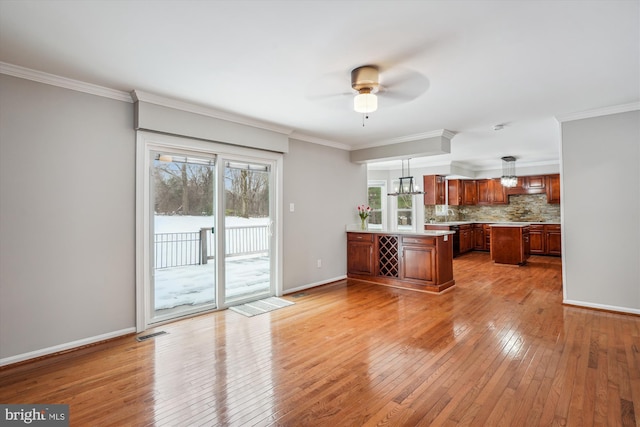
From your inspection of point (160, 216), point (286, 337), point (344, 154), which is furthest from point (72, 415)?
point (344, 154)

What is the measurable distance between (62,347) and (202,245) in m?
1.63

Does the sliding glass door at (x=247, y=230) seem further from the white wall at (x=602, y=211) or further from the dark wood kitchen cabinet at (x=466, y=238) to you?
the dark wood kitchen cabinet at (x=466, y=238)

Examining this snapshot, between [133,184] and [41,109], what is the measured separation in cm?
95

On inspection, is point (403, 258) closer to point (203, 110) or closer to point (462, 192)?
point (203, 110)

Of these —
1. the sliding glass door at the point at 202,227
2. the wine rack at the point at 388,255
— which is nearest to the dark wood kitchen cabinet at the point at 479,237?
the wine rack at the point at 388,255

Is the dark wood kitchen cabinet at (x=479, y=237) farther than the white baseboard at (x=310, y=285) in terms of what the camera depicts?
Yes

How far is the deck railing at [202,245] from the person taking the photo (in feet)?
12.1

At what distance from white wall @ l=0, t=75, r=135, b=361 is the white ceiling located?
14.4 inches

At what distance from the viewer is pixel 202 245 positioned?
4.02 metres

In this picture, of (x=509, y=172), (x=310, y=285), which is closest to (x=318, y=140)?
(x=310, y=285)

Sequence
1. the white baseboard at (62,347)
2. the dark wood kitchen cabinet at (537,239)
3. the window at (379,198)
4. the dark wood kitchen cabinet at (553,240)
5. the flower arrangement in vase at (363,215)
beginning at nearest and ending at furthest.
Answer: the white baseboard at (62,347) → the flower arrangement in vase at (363,215) → the dark wood kitchen cabinet at (553,240) → the dark wood kitchen cabinet at (537,239) → the window at (379,198)

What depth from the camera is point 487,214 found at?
9766 mm

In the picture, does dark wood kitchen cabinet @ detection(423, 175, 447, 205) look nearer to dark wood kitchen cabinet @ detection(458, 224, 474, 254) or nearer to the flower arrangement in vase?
dark wood kitchen cabinet @ detection(458, 224, 474, 254)

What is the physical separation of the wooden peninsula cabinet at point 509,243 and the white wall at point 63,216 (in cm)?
728
